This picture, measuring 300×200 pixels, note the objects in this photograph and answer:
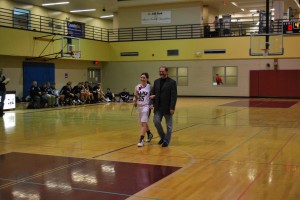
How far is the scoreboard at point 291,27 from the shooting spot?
24.8m

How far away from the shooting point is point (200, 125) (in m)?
13.9

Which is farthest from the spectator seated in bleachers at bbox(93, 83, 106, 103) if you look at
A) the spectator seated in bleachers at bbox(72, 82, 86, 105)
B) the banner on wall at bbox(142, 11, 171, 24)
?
the banner on wall at bbox(142, 11, 171, 24)

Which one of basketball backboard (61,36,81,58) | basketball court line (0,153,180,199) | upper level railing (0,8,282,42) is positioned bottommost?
basketball court line (0,153,180,199)

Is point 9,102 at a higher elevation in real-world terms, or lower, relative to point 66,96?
lower

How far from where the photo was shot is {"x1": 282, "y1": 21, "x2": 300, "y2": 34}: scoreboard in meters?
24.8

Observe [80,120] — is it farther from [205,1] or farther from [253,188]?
[205,1]

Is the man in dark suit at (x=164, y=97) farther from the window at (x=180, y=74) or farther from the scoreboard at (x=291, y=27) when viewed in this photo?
the window at (x=180, y=74)

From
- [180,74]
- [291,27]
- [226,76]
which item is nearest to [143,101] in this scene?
[291,27]

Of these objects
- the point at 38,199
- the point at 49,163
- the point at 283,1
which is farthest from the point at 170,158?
the point at 283,1

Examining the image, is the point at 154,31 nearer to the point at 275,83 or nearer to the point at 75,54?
the point at 75,54

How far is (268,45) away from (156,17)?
1363 cm

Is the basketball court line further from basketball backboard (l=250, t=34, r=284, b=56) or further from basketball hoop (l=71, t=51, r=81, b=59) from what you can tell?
basketball hoop (l=71, t=51, r=81, b=59)

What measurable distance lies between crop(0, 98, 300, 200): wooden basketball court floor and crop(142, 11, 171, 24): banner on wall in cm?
2272

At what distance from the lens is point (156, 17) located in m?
35.0
